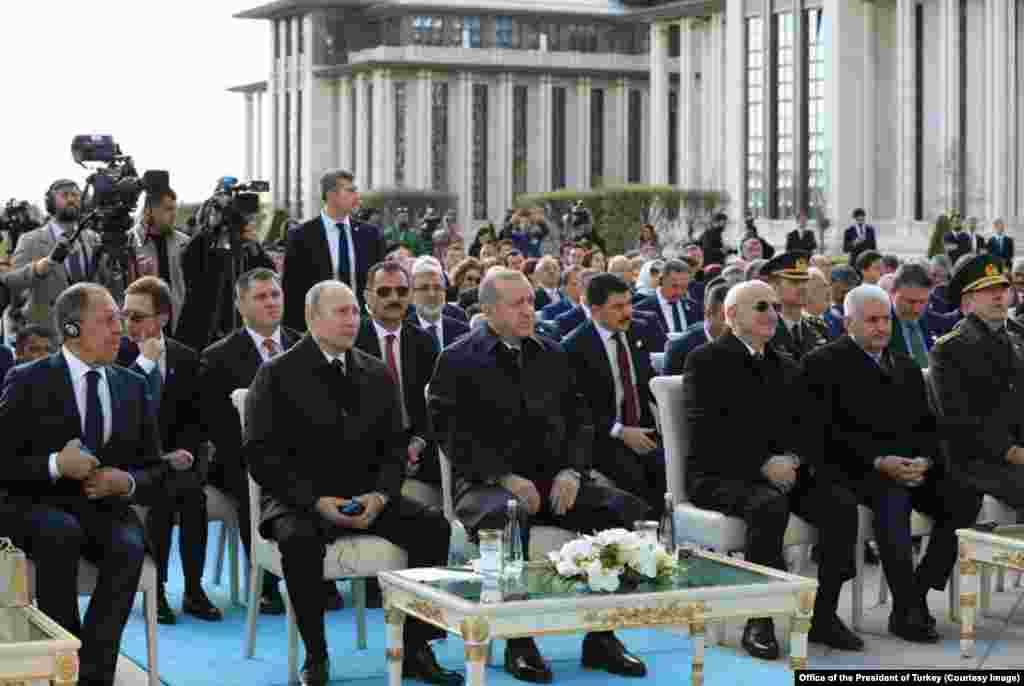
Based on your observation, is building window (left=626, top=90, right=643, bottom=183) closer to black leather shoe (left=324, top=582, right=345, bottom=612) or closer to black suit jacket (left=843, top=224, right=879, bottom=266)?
black suit jacket (left=843, top=224, right=879, bottom=266)

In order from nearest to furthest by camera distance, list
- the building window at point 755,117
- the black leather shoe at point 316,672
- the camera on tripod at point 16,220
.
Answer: the black leather shoe at point 316,672 < the camera on tripod at point 16,220 < the building window at point 755,117

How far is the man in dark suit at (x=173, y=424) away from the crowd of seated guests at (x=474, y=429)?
0.04 feet

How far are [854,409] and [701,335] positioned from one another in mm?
1879

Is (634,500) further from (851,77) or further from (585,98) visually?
(585,98)

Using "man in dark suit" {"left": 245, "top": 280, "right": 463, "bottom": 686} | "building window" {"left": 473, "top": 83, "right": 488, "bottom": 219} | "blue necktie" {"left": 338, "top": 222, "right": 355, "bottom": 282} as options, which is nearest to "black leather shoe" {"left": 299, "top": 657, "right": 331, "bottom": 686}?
"man in dark suit" {"left": 245, "top": 280, "right": 463, "bottom": 686}

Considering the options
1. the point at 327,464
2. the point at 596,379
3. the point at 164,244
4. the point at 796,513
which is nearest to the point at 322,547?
the point at 327,464

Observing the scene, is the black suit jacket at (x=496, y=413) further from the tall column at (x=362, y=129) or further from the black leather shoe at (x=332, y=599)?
the tall column at (x=362, y=129)

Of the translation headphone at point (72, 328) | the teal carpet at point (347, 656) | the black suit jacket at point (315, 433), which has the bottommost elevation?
the teal carpet at point (347, 656)

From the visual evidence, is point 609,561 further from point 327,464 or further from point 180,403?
point 180,403

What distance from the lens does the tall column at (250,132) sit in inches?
3583

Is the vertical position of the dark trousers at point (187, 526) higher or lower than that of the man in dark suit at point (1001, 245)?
lower

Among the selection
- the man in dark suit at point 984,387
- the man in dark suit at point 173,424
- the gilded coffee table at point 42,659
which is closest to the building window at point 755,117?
the man in dark suit at point 984,387

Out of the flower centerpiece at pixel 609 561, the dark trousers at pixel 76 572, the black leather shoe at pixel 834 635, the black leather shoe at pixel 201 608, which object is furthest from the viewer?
the black leather shoe at pixel 201 608

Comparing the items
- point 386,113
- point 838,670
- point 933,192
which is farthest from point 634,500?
point 386,113
